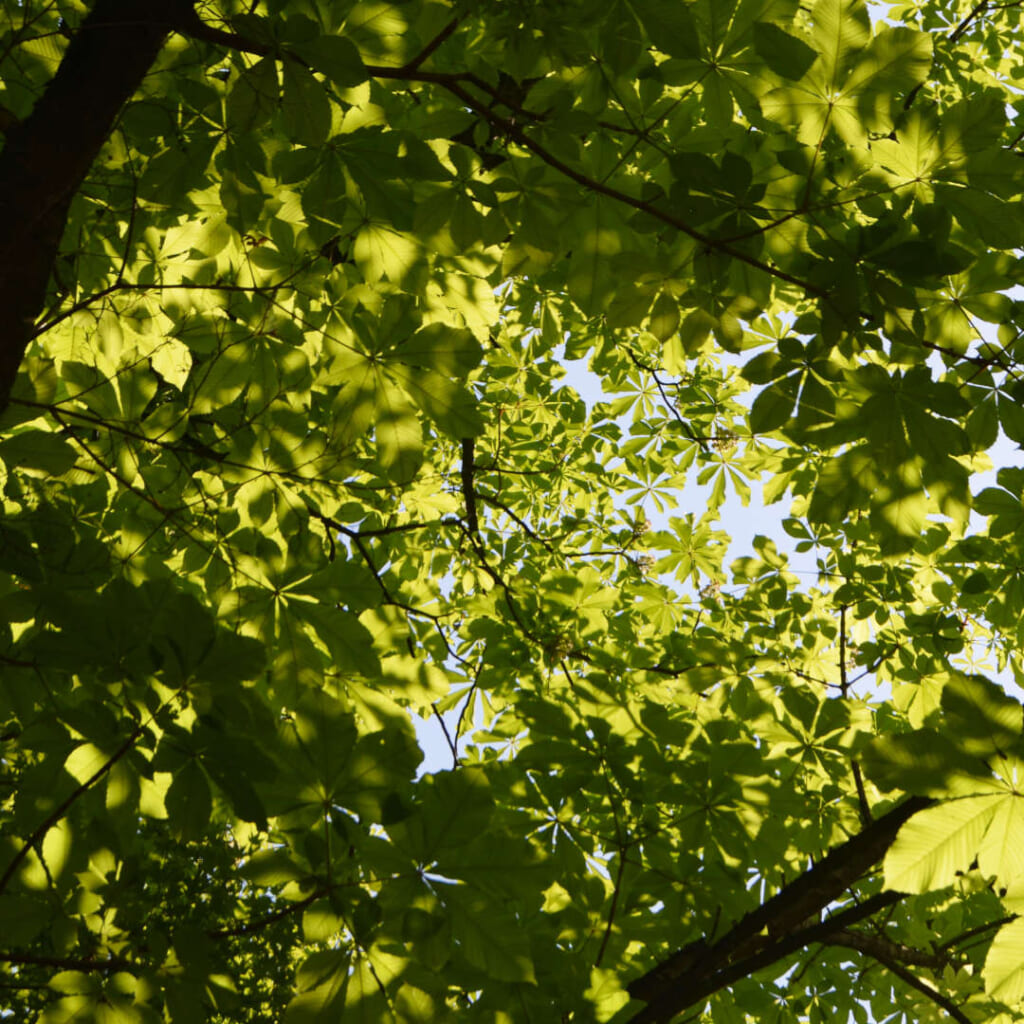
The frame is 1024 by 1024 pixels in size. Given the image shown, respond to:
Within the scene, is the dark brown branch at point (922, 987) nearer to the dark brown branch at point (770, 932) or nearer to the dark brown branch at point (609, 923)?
the dark brown branch at point (770, 932)

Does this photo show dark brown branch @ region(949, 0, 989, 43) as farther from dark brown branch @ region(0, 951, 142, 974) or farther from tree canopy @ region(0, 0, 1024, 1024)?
dark brown branch @ region(0, 951, 142, 974)

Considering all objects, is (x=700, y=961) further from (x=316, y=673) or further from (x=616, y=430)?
(x=616, y=430)

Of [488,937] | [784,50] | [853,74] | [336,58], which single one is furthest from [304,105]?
[488,937]

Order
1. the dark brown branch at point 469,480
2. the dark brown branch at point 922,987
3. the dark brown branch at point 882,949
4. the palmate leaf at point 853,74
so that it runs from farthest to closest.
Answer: the dark brown branch at point 469,480, the dark brown branch at point 882,949, the dark brown branch at point 922,987, the palmate leaf at point 853,74

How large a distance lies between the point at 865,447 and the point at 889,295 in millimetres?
441

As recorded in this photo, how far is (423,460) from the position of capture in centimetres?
223

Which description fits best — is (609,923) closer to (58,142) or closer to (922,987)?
(922,987)

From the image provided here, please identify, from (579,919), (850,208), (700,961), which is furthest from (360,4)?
(700,961)

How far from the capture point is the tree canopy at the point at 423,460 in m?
1.35

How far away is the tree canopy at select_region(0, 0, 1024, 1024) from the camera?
135 cm

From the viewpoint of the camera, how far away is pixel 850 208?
2.71 meters

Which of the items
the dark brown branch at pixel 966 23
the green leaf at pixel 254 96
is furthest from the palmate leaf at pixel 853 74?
the dark brown branch at pixel 966 23

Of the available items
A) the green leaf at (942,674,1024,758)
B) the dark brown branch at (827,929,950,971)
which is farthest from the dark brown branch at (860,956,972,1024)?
the green leaf at (942,674,1024,758)

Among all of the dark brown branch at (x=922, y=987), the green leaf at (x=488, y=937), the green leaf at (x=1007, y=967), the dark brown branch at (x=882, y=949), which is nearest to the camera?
the green leaf at (x=1007, y=967)
